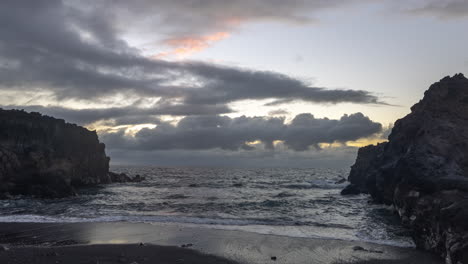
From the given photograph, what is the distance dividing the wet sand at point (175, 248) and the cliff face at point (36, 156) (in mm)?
27941

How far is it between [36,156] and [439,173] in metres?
54.2

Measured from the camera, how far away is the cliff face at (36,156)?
47031 millimetres

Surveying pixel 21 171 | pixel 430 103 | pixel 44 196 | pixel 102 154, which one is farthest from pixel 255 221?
pixel 102 154

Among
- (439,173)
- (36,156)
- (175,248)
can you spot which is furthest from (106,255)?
(36,156)

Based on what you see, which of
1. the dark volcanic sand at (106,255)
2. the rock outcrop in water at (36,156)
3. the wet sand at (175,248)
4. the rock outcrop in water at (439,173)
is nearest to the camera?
the dark volcanic sand at (106,255)

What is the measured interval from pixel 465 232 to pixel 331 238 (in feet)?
27.0

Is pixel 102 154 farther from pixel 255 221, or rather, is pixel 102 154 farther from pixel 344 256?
pixel 344 256

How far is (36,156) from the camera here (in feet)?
167

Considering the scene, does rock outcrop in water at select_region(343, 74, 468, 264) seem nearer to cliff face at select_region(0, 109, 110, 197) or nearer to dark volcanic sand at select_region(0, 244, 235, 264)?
dark volcanic sand at select_region(0, 244, 235, 264)

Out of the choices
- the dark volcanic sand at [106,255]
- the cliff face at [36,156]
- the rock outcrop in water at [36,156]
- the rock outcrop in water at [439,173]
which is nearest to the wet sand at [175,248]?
the dark volcanic sand at [106,255]

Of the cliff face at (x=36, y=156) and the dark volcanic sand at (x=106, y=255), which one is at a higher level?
the cliff face at (x=36, y=156)

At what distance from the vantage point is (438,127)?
2409 centimetres

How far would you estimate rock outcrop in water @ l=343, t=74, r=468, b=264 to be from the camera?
49.6 feet

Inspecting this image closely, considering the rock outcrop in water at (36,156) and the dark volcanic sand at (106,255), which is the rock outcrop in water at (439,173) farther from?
the rock outcrop in water at (36,156)
